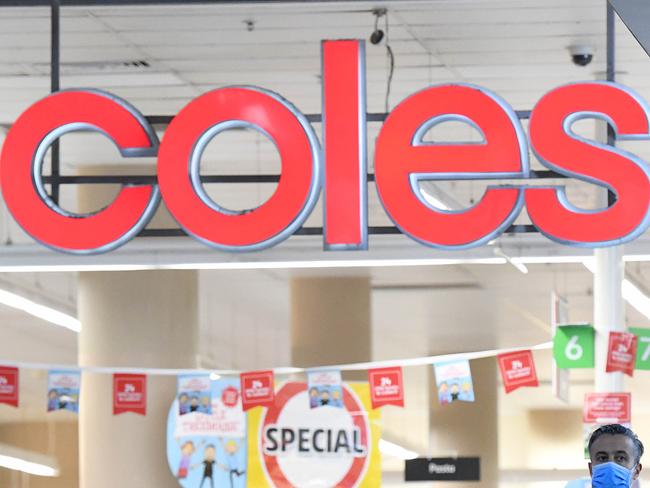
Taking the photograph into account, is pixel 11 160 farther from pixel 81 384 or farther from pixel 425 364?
pixel 425 364

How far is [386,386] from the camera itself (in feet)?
28.8

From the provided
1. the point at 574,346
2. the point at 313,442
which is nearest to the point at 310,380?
the point at 313,442

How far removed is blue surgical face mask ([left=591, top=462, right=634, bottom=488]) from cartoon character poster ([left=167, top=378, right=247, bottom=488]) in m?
5.82

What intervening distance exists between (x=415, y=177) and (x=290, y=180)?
579mm

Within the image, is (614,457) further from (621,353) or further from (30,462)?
(30,462)

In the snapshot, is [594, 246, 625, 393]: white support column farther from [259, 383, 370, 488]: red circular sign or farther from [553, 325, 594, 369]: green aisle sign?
[259, 383, 370, 488]: red circular sign

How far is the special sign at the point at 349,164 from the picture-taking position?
6.91 m

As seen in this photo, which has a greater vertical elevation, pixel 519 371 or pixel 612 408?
pixel 519 371

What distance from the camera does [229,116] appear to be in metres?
7.06

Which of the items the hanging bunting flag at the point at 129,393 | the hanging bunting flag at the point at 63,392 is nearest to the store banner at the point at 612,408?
the hanging bunting flag at the point at 129,393

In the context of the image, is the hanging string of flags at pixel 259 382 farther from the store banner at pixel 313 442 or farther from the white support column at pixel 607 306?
the white support column at pixel 607 306

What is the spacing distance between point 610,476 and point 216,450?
5958 millimetres

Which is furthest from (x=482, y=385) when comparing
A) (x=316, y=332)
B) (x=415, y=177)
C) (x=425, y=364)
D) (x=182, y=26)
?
(x=182, y=26)

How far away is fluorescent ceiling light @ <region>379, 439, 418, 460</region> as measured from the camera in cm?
880
